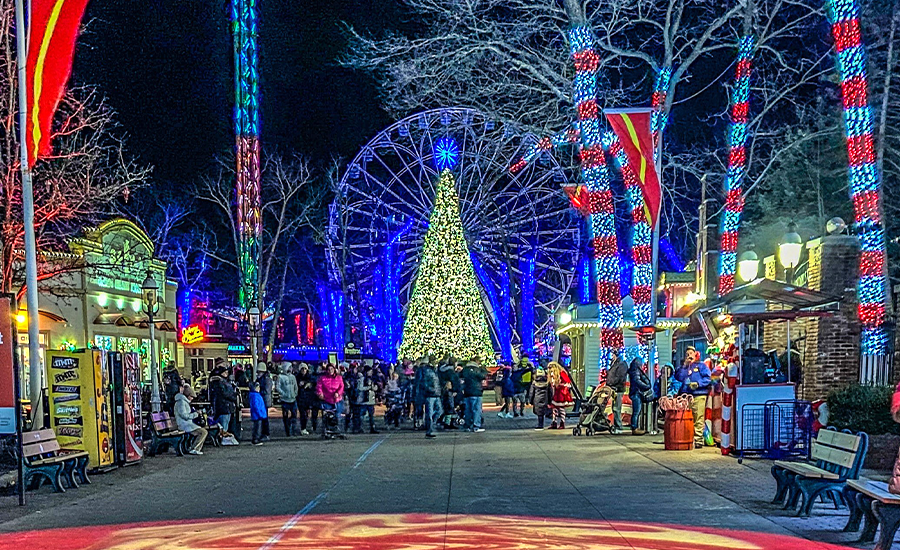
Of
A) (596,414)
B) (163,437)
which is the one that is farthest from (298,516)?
(596,414)

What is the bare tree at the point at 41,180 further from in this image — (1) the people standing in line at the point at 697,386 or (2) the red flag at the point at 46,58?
(1) the people standing in line at the point at 697,386

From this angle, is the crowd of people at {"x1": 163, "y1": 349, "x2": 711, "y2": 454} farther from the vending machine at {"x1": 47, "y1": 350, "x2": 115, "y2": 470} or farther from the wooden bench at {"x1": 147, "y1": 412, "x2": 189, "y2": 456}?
the vending machine at {"x1": 47, "y1": 350, "x2": 115, "y2": 470}

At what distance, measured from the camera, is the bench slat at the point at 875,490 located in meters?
8.70

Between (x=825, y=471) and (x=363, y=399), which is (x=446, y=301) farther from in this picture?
(x=825, y=471)

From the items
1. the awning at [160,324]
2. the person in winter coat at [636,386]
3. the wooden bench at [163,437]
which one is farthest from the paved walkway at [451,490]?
the awning at [160,324]

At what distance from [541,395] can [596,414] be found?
3245 millimetres

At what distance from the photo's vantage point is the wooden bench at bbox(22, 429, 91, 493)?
14008 millimetres

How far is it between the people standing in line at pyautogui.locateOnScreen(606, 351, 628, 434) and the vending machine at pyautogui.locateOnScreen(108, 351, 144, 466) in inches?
383

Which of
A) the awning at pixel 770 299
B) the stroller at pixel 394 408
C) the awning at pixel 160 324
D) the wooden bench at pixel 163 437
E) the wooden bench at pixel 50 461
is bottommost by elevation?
the stroller at pixel 394 408

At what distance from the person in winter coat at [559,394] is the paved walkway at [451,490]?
4.60 meters

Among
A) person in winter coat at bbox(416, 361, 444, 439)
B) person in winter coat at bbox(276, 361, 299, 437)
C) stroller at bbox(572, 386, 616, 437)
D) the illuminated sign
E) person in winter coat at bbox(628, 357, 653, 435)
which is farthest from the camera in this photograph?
the illuminated sign

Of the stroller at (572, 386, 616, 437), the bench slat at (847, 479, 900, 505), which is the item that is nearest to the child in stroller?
the stroller at (572, 386, 616, 437)

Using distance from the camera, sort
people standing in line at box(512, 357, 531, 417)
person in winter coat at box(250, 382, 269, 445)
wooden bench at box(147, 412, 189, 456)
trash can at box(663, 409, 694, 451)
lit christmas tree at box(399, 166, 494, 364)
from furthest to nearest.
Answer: lit christmas tree at box(399, 166, 494, 364), people standing in line at box(512, 357, 531, 417), person in winter coat at box(250, 382, 269, 445), wooden bench at box(147, 412, 189, 456), trash can at box(663, 409, 694, 451)

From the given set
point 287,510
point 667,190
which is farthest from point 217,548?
point 667,190
